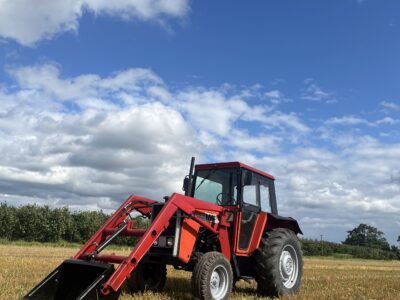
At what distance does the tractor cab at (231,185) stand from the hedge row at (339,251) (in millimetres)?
45372

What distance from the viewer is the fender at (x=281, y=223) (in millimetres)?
8565

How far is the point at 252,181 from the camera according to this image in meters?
8.19

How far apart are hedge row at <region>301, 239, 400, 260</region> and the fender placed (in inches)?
1745

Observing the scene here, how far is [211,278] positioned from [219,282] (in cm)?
29

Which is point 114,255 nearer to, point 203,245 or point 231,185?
point 203,245

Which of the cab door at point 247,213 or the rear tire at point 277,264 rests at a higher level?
the cab door at point 247,213

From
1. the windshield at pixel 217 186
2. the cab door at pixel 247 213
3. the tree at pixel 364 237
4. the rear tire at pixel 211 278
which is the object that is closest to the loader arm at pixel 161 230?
the cab door at pixel 247 213

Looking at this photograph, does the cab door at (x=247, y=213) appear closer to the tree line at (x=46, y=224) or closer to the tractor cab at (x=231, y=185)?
the tractor cab at (x=231, y=185)

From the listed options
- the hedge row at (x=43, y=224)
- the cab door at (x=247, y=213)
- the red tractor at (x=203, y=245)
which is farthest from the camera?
the hedge row at (x=43, y=224)

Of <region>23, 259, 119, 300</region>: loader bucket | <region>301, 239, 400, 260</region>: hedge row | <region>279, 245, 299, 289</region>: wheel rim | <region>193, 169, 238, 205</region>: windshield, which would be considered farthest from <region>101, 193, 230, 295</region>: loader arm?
<region>301, 239, 400, 260</region>: hedge row

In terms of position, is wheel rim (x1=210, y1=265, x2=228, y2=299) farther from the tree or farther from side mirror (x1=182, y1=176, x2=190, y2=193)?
the tree

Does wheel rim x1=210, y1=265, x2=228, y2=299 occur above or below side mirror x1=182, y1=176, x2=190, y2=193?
below

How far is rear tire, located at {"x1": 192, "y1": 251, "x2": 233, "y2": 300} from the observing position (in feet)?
20.4

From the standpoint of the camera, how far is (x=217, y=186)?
815cm
